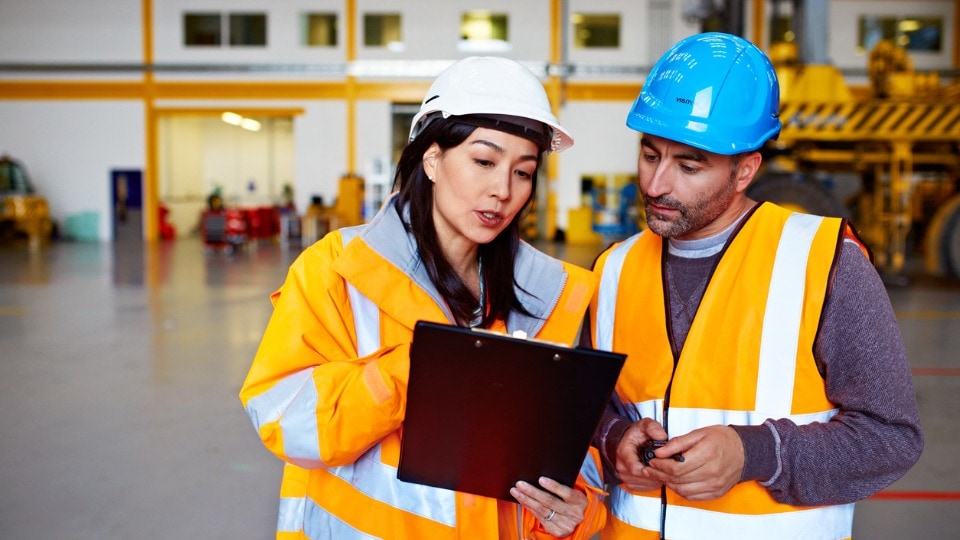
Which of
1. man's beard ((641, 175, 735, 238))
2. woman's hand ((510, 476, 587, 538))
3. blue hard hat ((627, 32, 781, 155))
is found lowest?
woman's hand ((510, 476, 587, 538))

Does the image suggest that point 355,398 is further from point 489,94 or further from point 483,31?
point 483,31

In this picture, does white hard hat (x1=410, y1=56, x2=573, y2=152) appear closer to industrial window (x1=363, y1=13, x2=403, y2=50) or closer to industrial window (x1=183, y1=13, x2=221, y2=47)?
industrial window (x1=363, y1=13, x2=403, y2=50)

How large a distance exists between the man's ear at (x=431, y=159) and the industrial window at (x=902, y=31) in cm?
2048

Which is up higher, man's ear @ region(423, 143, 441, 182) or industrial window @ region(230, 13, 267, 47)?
industrial window @ region(230, 13, 267, 47)

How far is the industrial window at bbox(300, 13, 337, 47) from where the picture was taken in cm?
1945

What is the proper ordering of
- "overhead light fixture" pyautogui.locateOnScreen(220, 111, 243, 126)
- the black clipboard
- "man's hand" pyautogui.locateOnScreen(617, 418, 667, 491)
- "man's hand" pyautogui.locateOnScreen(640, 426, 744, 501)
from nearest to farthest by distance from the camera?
the black clipboard → "man's hand" pyautogui.locateOnScreen(640, 426, 744, 501) → "man's hand" pyautogui.locateOnScreen(617, 418, 667, 491) → "overhead light fixture" pyautogui.locateOnScreen(220, 111, 243, 126)

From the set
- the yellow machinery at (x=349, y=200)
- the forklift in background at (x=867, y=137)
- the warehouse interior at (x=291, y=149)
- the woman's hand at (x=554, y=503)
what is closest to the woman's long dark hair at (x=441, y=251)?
the woman's hand at (x=554, y=503)

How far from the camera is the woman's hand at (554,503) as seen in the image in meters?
1.34

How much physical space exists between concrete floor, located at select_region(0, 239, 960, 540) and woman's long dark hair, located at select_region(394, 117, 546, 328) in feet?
6.60

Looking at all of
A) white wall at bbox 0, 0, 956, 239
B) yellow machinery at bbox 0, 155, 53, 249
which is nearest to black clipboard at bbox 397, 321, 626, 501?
white wall at bbox 0, 0, 956, 239

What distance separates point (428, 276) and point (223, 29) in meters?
20.2

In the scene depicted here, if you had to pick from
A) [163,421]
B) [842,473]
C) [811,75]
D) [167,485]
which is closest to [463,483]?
[842,473]

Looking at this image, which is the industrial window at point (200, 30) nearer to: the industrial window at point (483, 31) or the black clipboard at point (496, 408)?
the industrial window at point (483, 31)

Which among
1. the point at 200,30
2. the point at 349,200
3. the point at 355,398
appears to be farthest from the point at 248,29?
the point at 355,398
